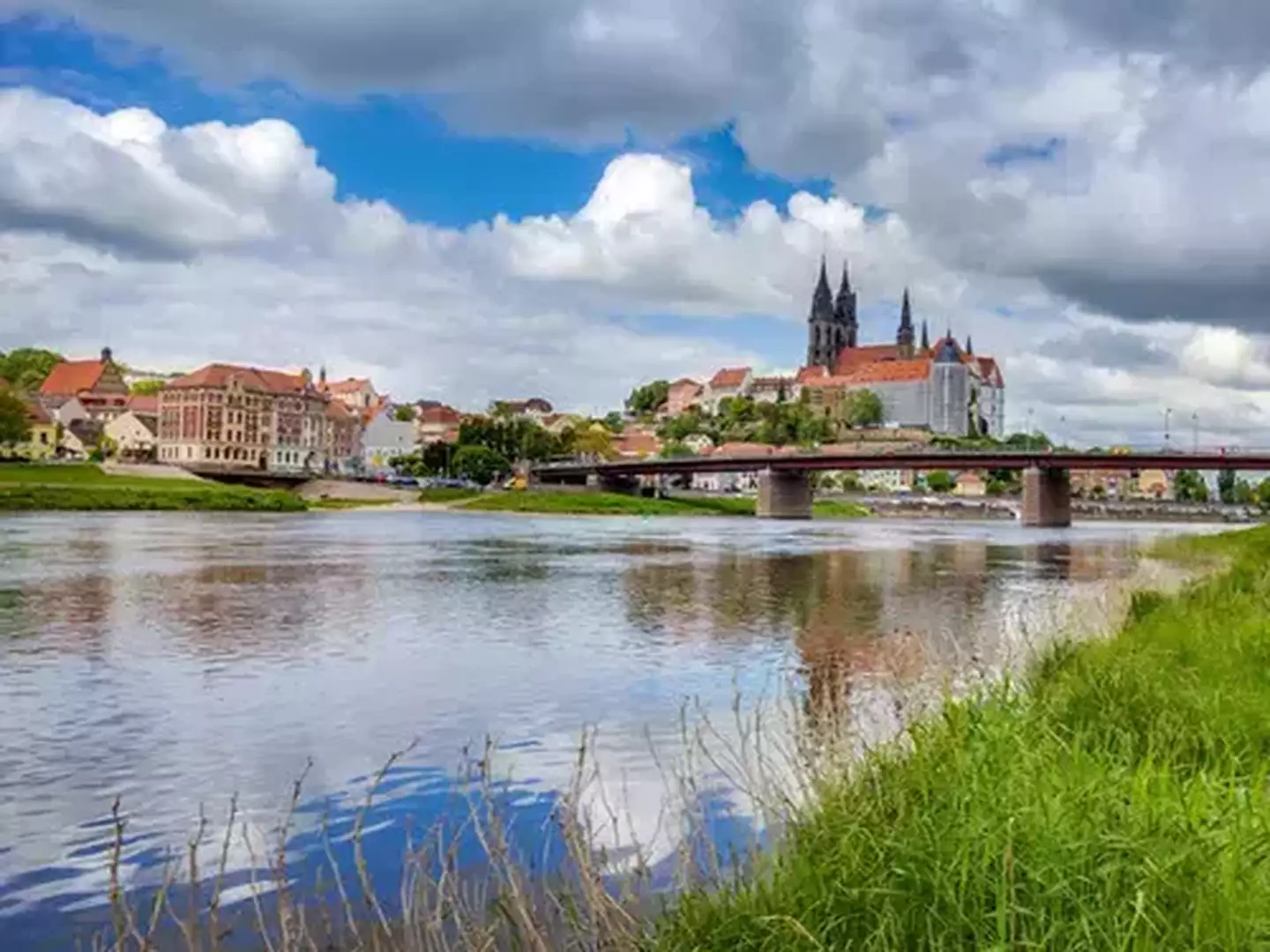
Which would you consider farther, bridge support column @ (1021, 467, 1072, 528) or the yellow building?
the yellow building

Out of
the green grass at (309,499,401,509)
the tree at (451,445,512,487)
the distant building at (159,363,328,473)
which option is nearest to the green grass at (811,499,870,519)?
the tree at (451,445,512,487)

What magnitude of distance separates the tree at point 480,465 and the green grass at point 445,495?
20.7 metres

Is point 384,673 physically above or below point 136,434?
below

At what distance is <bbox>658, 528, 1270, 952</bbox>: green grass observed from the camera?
4.66m

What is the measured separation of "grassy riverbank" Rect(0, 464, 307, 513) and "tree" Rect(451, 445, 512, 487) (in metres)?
43.4

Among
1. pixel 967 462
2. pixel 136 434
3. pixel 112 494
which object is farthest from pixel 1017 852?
pixel 136 434

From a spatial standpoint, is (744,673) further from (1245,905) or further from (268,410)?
(268,410)

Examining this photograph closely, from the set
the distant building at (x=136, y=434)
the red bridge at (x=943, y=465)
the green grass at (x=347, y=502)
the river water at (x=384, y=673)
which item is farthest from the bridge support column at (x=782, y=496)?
the distant building at (x=136, y=434)

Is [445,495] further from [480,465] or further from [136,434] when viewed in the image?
[136,434]

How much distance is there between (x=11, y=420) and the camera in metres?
123

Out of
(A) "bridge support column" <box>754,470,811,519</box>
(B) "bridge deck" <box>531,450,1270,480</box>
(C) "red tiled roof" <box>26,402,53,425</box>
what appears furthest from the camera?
(C) "red tiled roof" <box>26,402,53,425</box>

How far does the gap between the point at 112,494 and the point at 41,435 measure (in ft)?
230

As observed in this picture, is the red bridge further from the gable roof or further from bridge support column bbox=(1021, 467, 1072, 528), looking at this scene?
the gable roof

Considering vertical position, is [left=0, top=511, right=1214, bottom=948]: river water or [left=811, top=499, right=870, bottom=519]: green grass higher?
[left=0, top=511, right=1214, bottom=948]: river water
